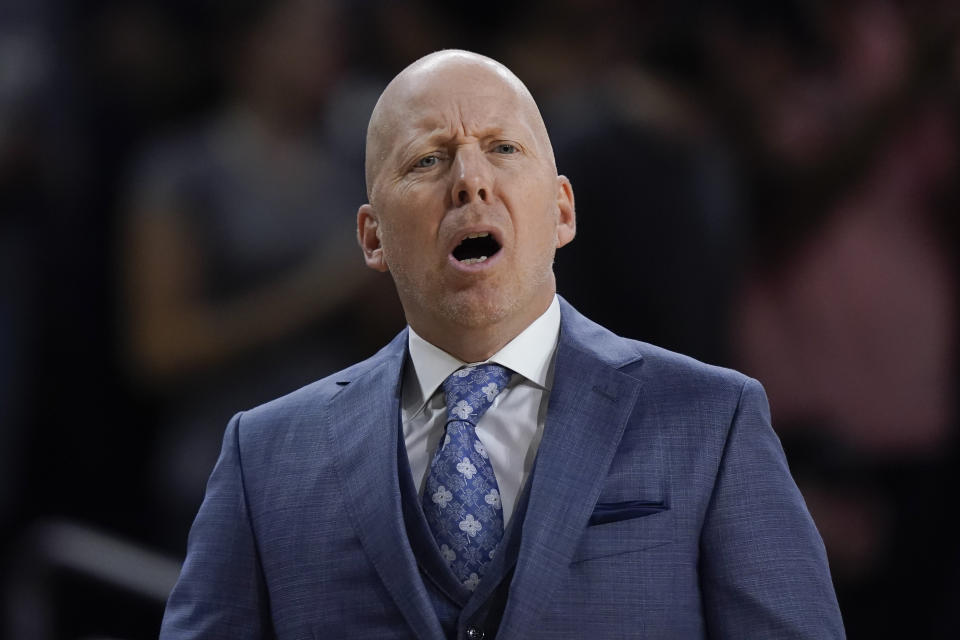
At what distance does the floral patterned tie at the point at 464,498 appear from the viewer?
1.69 meters

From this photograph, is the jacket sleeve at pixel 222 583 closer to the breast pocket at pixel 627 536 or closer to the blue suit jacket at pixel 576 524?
the blue suit jacket at pixel 576 524

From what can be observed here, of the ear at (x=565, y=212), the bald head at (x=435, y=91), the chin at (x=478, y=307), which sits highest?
the bald head at (x=435, y=91)

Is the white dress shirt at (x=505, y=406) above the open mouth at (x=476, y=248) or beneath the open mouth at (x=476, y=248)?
beneath

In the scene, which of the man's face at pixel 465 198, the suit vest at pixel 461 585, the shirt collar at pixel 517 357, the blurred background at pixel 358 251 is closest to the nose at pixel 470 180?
the man's face at pixel 465 198

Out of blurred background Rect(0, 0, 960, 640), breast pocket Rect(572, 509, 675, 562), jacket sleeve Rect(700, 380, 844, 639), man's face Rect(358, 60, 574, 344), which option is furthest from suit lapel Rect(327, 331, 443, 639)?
blurred background Rect(0, 0, 960, 640)

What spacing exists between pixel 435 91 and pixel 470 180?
0.18 metres

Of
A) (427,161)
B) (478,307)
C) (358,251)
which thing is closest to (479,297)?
(478,307)

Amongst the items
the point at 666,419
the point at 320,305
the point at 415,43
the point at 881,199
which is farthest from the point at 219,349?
the point at 666,419

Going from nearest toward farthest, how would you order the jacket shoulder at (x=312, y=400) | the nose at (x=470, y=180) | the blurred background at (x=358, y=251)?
the nose at (x=470, y=180)
the jacket shoulder at (x=312, y=400)
the blurred background at (x=358, y=251)

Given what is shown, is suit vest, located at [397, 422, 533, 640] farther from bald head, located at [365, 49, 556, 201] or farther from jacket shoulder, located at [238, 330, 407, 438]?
bald head, located at [365, 49, 556, 201]

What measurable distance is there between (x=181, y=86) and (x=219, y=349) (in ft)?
2.74

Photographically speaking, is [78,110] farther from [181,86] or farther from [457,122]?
[457,122]

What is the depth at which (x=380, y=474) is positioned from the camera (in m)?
1.74

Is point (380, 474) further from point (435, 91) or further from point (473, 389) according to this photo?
point (435, 91)
